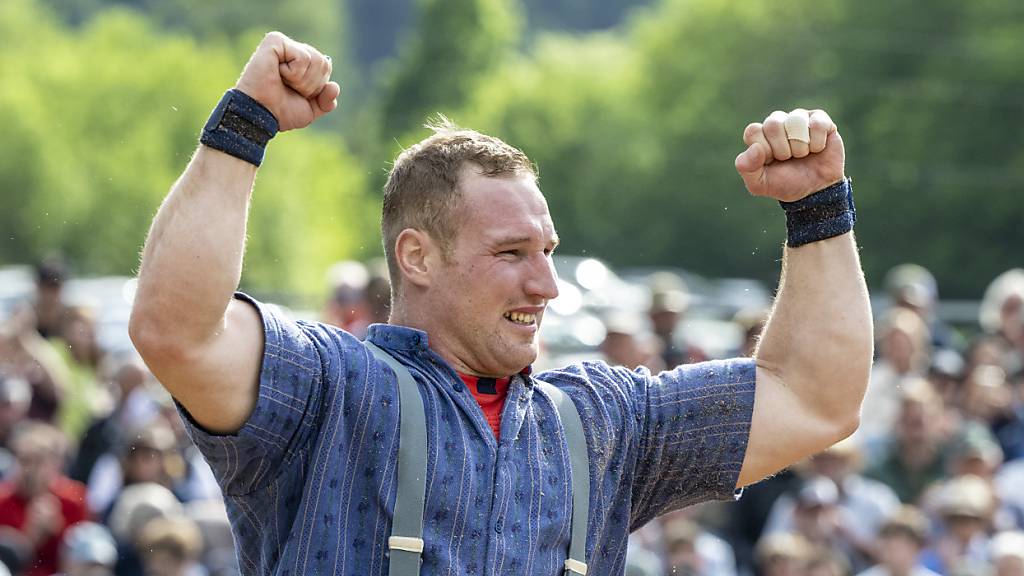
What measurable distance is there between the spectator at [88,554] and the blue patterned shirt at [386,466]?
13.9 ft

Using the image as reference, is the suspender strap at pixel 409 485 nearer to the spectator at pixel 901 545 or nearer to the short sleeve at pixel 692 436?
the short sleeve at pixel 692 436

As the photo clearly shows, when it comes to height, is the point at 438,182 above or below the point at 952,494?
above

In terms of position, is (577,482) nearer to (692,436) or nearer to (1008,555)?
(692,436)

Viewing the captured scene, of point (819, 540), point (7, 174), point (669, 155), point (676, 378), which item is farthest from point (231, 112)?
point (669, 155)

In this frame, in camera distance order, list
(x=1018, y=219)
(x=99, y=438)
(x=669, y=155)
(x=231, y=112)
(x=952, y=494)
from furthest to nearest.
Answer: (x=669, y=155) < (x=1018, y=219) < (x=99, y=438) < (x=952, y=494) < (x=231, y=112)

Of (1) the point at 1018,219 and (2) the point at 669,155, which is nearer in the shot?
(1) the point at 1018,219

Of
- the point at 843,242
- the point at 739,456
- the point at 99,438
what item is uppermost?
the point at 843,242

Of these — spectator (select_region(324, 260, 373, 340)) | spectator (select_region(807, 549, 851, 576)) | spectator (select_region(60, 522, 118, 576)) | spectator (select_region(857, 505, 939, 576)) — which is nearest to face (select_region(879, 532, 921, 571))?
spectator (select_region(857, 505, 939, 576))

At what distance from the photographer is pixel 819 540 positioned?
782 centimetres

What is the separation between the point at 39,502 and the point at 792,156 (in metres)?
5.31

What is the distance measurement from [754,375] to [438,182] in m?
0.80

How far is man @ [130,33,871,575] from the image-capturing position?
3.13 meters

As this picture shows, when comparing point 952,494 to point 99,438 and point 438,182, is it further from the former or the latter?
point 438,182

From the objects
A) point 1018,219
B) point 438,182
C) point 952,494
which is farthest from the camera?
point 1018,219
